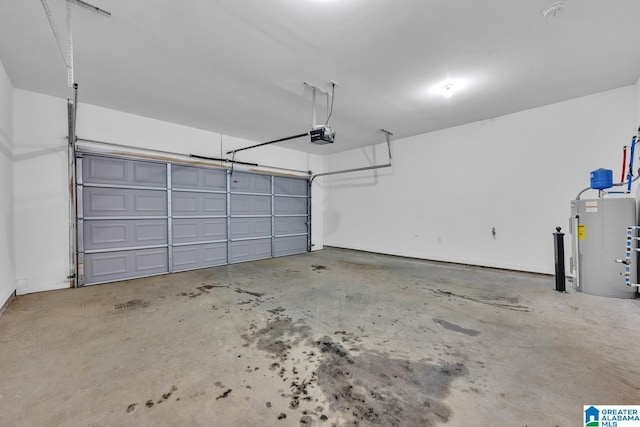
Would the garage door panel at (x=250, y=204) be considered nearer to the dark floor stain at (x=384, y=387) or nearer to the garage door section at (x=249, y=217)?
the garage door section at (x=249, y=217)

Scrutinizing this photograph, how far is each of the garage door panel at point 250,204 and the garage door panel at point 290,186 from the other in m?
0.41

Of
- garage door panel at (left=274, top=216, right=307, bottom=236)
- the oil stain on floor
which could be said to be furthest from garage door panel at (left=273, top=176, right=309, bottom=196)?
the oil stain on floor

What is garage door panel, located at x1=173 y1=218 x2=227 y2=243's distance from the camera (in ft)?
15.5

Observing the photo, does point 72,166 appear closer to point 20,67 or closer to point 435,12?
point 20,67

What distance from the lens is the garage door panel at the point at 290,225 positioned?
6328mm

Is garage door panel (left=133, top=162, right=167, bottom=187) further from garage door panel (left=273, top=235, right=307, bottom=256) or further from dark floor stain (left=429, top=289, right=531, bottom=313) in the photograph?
dark floor stain (left=429, top=289, right=531, bottom=313)

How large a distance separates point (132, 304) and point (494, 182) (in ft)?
19.6

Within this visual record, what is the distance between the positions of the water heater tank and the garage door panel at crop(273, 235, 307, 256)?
5.30 meters

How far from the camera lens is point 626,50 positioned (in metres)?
2.67

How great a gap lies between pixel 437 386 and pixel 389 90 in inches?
134

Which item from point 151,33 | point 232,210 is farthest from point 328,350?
point 232,210

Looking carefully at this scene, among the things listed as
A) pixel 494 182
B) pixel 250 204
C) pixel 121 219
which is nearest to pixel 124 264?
pixel 121 219

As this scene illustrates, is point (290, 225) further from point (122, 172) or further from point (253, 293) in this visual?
point (122, 172)

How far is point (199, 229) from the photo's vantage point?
16.3 feet
